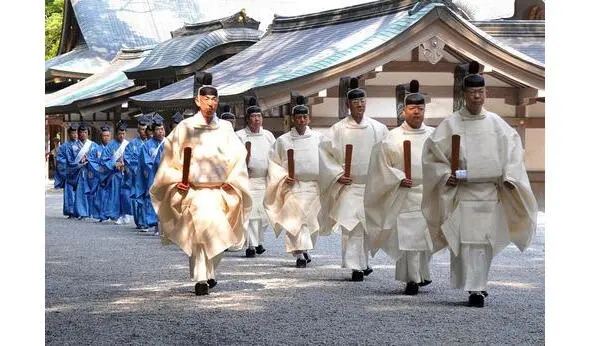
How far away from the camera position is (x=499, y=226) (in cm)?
856

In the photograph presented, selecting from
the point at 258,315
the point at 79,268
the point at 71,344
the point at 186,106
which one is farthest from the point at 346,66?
the point at 71,344

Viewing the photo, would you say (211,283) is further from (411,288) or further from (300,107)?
(300,107)

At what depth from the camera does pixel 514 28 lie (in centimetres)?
2262

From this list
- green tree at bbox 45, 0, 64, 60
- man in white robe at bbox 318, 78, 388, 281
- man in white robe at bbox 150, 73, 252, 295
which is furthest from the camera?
green tree at bbox 45, 0, 64, 60

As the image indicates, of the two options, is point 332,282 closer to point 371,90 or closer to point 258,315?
point 258,315

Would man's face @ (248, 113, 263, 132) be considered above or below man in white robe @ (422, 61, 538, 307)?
above

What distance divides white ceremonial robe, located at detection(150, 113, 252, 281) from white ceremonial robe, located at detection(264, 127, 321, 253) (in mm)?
2328

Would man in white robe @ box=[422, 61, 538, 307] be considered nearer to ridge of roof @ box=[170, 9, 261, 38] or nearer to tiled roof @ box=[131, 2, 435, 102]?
tiled roof @ box=[131, 2, 435, 102]

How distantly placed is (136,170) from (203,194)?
9298 mm

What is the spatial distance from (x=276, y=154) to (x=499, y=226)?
173 inches

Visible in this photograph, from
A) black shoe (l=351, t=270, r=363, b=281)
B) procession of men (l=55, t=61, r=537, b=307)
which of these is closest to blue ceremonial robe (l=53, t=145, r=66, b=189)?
procession of men (l=55, t=61, r=537, b=307)

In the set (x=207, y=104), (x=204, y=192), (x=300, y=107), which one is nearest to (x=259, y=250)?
(x=300, y=107)

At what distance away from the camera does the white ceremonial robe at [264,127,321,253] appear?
11.8 m

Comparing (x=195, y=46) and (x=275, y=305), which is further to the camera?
(x=195, y=46)
